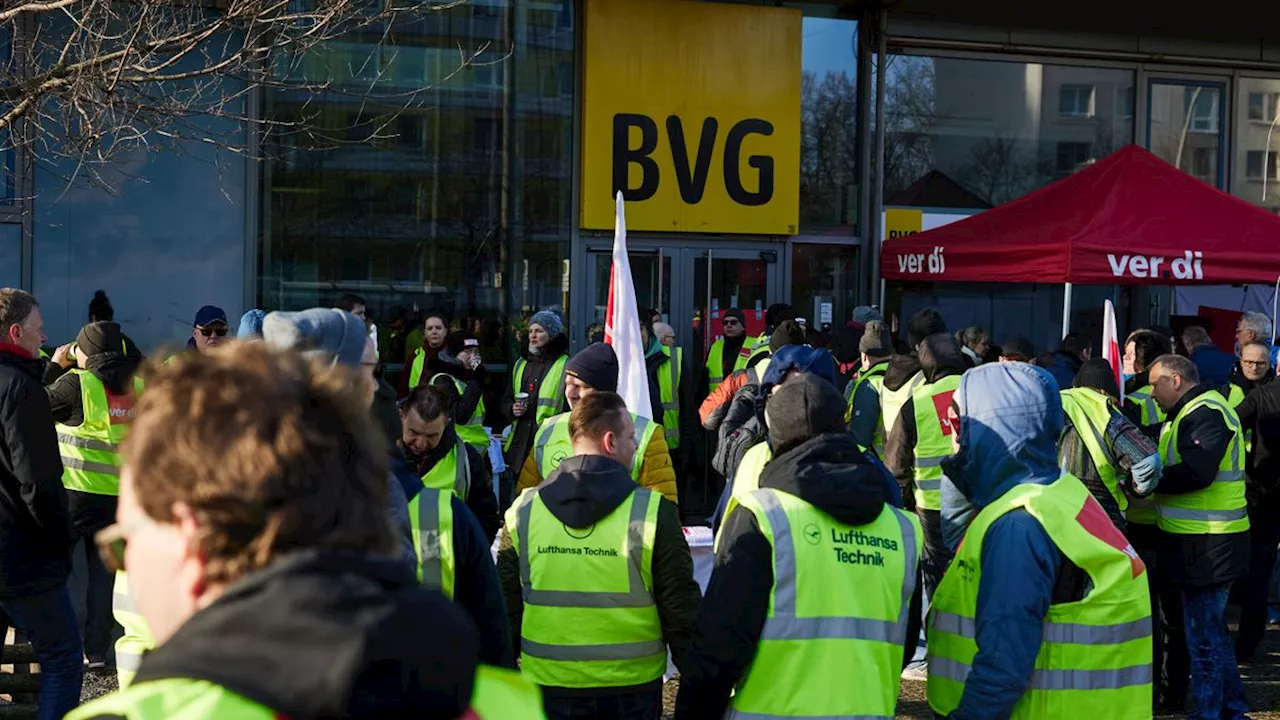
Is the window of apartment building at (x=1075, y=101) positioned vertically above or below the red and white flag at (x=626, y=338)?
above

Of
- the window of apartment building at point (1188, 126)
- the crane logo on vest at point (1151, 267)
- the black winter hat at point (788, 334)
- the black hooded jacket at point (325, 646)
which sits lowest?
the black hooded jacket at point (325, 646)

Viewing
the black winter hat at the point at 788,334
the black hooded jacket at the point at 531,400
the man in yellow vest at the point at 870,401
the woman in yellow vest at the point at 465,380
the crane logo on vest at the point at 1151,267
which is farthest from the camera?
the crane logo on vest at the point at 1151,267

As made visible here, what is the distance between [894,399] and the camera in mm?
7715

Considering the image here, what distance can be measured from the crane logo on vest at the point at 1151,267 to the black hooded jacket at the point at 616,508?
6393 millimetres

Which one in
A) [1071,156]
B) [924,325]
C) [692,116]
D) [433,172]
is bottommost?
[924,325]

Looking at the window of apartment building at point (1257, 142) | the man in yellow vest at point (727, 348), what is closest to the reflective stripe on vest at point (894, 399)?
the man in yellow vest at point (727, 348)

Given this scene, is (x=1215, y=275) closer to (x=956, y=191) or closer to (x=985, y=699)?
(x=956, y=191)

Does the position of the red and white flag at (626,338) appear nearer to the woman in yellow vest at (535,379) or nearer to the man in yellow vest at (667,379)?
the woman in yellow vest at (535,379)

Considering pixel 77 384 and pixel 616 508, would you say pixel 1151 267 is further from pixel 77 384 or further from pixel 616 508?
pixel 77 384

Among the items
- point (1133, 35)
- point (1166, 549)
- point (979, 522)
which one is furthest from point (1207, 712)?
point (1133, 35)

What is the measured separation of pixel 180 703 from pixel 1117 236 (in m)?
9.29

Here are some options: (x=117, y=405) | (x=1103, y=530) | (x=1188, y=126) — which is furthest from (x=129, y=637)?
(x=1188, y=126)

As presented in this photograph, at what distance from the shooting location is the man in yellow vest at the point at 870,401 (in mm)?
7891

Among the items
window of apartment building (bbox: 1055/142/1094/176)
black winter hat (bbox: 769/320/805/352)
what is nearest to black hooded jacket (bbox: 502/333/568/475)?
black winter hat (bbox: 769/320/805/352)
